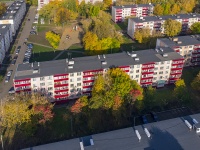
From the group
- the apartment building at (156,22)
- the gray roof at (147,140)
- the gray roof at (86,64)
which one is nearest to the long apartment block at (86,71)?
the gray roof at (86,64)

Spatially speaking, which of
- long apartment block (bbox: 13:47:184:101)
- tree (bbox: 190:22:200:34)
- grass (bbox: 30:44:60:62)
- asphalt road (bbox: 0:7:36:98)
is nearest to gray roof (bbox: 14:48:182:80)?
long apartment block (bbox: 13:47:184:101)

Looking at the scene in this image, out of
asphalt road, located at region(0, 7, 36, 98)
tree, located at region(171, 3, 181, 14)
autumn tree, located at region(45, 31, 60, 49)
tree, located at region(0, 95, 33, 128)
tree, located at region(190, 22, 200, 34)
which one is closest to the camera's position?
tree, located at region(0, 95, 33, 128)

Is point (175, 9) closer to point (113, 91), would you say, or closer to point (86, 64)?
point (86, 64)

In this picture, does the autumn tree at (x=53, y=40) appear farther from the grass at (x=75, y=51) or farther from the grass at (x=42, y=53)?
the grass at (x=75, y=51)

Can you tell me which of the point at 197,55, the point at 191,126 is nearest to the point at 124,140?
the point at 191,126

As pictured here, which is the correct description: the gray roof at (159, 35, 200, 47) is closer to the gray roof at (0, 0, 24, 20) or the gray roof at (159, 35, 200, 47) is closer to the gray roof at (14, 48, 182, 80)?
the gray roof at (14, 48, 182, 80)

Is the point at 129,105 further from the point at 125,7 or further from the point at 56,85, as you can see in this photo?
the point at 125,7
